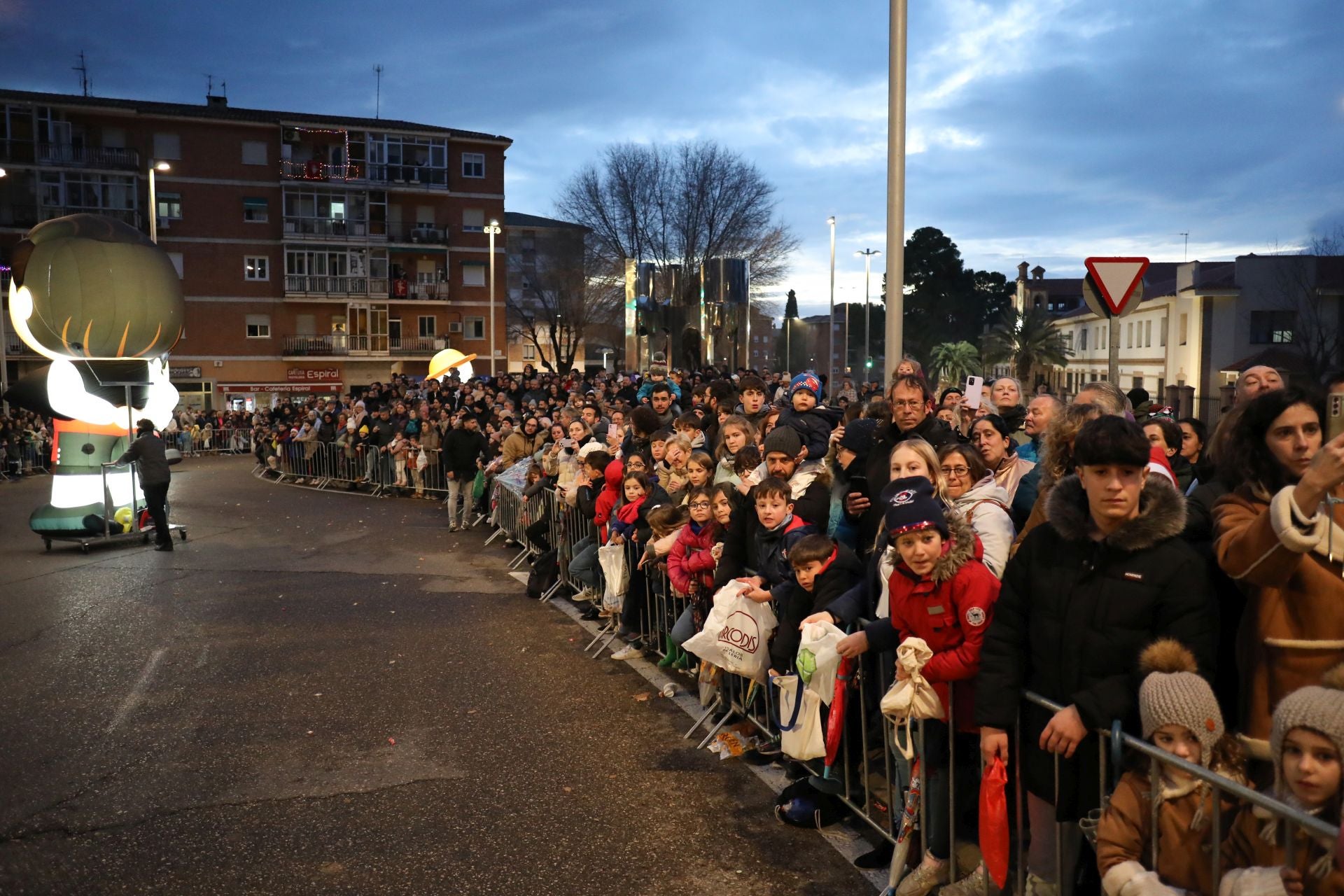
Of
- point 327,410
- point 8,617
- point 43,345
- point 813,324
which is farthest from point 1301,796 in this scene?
point 813,324

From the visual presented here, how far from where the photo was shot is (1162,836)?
3.00m

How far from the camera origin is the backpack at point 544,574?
10539 millimetres

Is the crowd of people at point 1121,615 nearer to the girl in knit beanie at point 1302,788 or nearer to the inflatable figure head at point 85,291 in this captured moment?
the girl in knit beanie at point 1302,788

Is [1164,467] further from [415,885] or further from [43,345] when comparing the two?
[43,345]

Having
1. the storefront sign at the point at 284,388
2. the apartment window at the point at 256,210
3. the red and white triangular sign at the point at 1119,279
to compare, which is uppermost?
the apartment window at the point at 256,210

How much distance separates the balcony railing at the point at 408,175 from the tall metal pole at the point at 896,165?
48297 mm

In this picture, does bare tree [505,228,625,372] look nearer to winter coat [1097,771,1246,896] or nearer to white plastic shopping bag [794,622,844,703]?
white plastic shopping bag [794,622,844,703]

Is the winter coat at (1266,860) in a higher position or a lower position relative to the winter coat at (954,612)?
lower

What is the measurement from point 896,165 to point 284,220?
48.4 metres

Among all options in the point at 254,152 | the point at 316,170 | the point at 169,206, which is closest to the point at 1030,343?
the point at 316,170

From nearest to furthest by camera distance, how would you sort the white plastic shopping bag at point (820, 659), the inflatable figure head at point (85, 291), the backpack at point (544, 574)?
the white plastic shopping bag at point (820, 659) → the backpack at point (544, 574) → the inflatable figure head at point (85, 291)

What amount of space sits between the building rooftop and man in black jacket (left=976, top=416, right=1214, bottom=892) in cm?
5418

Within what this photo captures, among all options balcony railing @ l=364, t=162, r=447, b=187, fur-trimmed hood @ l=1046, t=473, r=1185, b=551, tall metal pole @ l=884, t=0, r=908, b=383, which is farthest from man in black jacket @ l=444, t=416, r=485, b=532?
balcony railing @ l=364, t=162, r=447, b=187

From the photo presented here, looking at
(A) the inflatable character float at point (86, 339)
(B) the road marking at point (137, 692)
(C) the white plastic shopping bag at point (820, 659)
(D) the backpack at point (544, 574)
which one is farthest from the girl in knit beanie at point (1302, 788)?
(A) the inflatable character float at point (86, 339)
